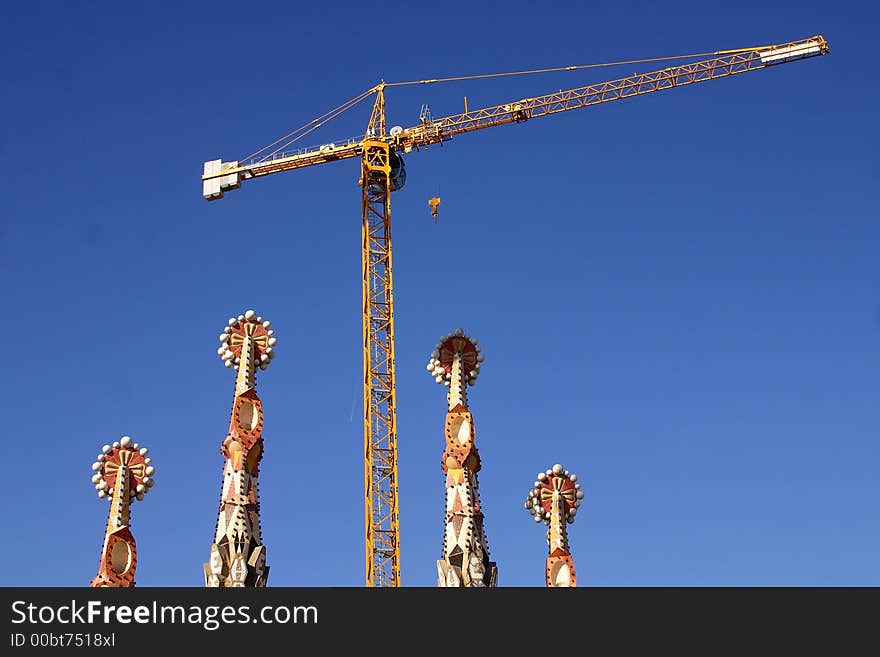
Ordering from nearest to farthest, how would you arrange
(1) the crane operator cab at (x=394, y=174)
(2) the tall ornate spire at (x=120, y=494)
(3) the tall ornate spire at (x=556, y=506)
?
(2) the tall ornate spire at (x=120, y=494), (3) the tall ornate spire at (x=556, y=506), (1) the crane operator cab at (x=394, y=174)

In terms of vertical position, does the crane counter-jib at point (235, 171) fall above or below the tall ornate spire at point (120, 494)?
above

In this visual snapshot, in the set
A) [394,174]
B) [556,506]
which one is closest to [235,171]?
[394,174]

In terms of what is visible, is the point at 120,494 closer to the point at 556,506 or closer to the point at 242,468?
the point at 242,468

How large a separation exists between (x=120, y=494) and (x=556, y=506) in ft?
46.8

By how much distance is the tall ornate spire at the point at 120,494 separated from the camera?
4925 centimetres

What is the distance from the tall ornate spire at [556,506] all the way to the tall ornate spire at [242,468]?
961cm

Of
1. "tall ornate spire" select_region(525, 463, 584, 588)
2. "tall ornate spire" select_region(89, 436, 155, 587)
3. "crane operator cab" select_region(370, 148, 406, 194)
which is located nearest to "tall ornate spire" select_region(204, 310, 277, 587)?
"tall ornate spire" select_region(89, 436, 155, 587)

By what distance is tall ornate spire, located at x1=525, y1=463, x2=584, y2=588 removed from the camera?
54156 mm

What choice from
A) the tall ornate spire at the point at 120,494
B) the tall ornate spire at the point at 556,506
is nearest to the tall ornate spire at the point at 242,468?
the tall ornate spire at the point at 120,494

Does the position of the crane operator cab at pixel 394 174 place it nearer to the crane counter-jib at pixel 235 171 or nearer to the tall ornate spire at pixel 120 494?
the crane counter-jib at pixel 235 171

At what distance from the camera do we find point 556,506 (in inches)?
2154
